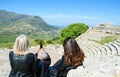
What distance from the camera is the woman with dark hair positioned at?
6.68 m

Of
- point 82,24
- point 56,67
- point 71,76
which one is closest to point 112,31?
point 82,24

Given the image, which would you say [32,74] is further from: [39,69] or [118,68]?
[118,68]

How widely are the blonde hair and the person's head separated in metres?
1.03

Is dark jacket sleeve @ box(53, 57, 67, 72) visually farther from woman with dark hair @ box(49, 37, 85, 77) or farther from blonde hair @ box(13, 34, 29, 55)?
blonde hair @ box(13, 34, 29, 55)

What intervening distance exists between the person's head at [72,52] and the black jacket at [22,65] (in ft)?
2.81

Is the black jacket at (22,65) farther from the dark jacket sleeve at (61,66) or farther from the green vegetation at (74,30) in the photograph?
the green vegetation at (74,30)

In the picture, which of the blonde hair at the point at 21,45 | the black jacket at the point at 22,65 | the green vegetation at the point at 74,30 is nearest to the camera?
the blonde hair at the point at 21,45

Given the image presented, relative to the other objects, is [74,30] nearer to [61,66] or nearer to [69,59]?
[61,66]

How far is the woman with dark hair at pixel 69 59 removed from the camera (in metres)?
6.68

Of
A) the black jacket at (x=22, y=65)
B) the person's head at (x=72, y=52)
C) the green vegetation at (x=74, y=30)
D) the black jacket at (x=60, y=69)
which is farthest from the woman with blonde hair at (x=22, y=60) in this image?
the green vegetation at (x=74, y=30)

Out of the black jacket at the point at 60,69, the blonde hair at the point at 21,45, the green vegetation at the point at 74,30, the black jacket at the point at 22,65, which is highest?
the blonde hair at the point at 21,45

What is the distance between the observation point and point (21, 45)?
619 cm

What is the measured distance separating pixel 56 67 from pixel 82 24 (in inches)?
1670

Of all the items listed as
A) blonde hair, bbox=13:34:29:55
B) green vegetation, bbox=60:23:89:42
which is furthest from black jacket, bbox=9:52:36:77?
green vegetation, bbox=60:23:89:42
